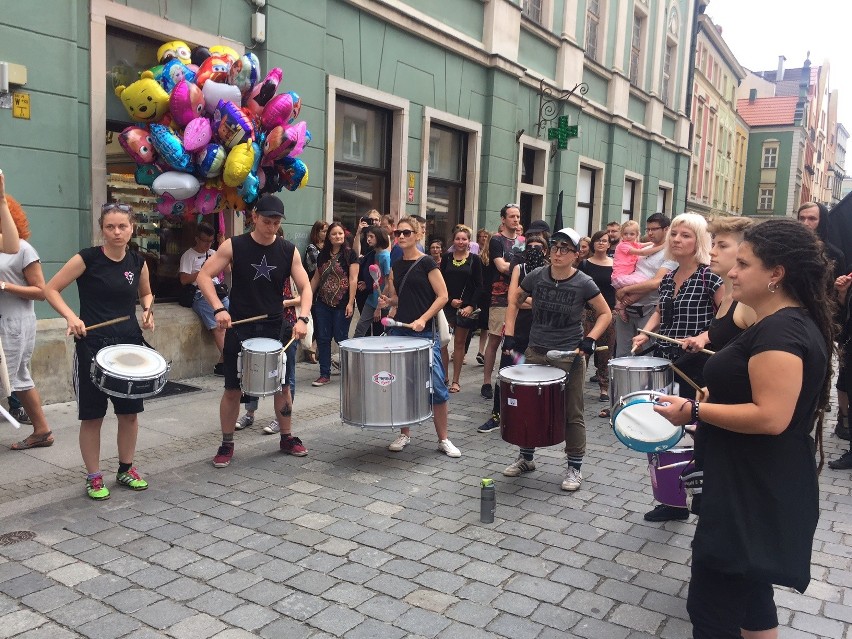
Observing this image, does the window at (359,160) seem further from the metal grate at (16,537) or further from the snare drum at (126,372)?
the metal grate at (16,537)

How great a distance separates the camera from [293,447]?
556cm

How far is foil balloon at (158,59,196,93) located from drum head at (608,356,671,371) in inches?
181

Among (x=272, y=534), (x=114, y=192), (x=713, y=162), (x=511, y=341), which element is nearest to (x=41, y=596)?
(x=272, y=534)

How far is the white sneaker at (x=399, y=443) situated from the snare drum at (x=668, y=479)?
2.10 metres

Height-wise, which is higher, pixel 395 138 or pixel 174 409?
pixel 395 138

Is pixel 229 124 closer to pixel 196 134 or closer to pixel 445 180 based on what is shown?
pixel 196 134

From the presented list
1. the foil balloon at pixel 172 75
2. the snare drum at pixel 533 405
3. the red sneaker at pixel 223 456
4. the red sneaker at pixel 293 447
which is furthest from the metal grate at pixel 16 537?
the foil balloon at pixel 172 75

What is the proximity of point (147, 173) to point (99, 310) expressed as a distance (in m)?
2.63

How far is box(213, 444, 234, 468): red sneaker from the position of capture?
5.20 m

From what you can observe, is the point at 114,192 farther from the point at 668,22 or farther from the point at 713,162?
the point at 713,162

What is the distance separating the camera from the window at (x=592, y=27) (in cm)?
1695

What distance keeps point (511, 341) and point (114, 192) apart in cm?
457

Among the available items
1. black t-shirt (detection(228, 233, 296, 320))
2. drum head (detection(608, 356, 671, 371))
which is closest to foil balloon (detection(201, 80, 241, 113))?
black t-shirt (detection(228, 233, 296, 320))

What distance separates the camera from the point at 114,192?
290 inches
